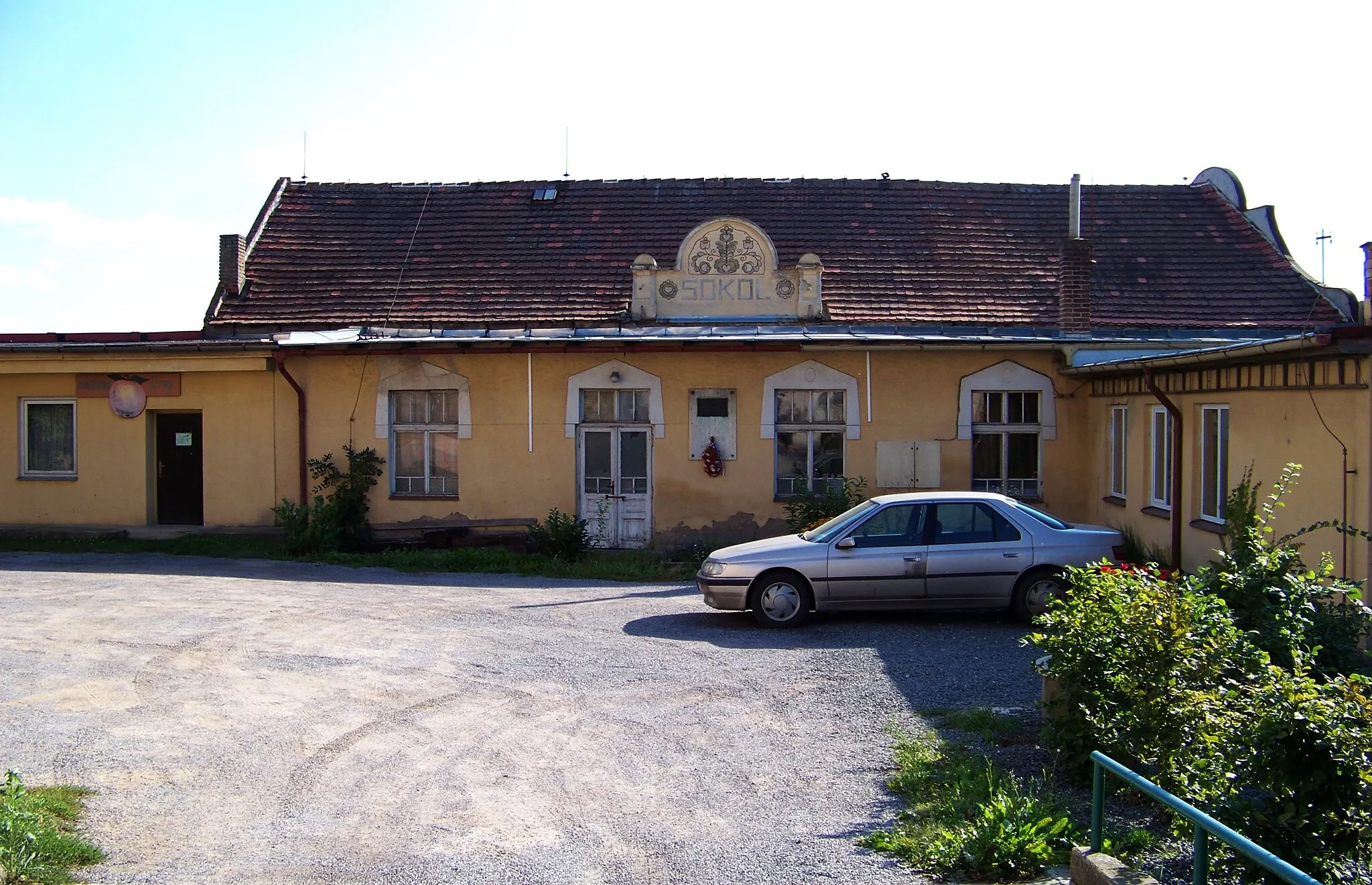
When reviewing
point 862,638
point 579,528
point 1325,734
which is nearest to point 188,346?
point 579,528

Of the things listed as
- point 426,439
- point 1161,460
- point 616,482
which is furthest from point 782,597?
point 426,439

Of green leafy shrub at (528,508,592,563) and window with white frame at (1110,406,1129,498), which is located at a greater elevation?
window with white frame at (1110,406,1129,498)

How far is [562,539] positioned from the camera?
16.0 m

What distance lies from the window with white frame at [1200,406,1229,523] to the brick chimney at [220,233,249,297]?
15034 mm

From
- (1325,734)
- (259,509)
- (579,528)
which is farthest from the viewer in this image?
(259,509)

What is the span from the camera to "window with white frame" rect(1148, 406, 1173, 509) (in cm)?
1344

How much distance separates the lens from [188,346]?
1678 centimetres

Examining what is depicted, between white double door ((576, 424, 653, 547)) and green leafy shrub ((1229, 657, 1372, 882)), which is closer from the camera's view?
green leafy shrub ((1229, 657, 1372, 882))

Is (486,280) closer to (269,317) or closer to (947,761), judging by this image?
(269,317)

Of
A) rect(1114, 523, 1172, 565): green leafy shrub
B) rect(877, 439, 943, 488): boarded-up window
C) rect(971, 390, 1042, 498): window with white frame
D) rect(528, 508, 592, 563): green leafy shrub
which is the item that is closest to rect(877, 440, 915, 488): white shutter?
rect(877, 439, 943, 488): boarded-up window

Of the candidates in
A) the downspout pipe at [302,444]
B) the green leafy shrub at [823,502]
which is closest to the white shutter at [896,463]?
the green leafy shrub at [823,502]

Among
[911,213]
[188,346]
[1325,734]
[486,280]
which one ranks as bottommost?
[1325,734]

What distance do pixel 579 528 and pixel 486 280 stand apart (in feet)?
17.8

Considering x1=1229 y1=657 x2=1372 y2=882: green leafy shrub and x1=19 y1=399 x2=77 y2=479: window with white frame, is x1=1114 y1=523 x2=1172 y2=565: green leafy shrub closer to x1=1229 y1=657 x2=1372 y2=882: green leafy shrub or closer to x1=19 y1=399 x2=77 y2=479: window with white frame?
x1=1229 y1=657 x2=1372 y2=882: green leafy shrub
